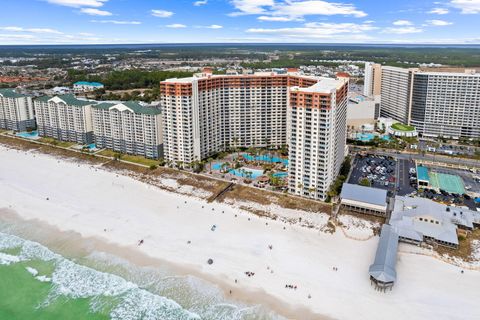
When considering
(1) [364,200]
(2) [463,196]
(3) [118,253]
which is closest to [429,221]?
(1) [364,200]

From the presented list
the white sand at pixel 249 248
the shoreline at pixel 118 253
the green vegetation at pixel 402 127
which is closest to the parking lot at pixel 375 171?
the green vegetation at pixel 402 127

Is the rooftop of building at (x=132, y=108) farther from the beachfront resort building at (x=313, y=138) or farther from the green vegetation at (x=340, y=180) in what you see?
the green vegetation at (x=340, y=180)

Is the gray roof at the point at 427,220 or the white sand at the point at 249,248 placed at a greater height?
the gray roof at the point at 427,220

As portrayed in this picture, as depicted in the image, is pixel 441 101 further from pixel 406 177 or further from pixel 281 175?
pixel 281 175

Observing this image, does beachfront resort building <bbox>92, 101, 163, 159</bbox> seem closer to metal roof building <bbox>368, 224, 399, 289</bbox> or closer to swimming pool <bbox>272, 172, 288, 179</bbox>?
swimming pool <bbox>272, 172, 288, 179</bbox>

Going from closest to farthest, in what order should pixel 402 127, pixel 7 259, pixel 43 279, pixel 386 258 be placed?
pixel 386 258 < pixel 43 279 < pixel 7 259 < pixel 402 127

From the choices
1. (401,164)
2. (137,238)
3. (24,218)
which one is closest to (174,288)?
(137,238)
